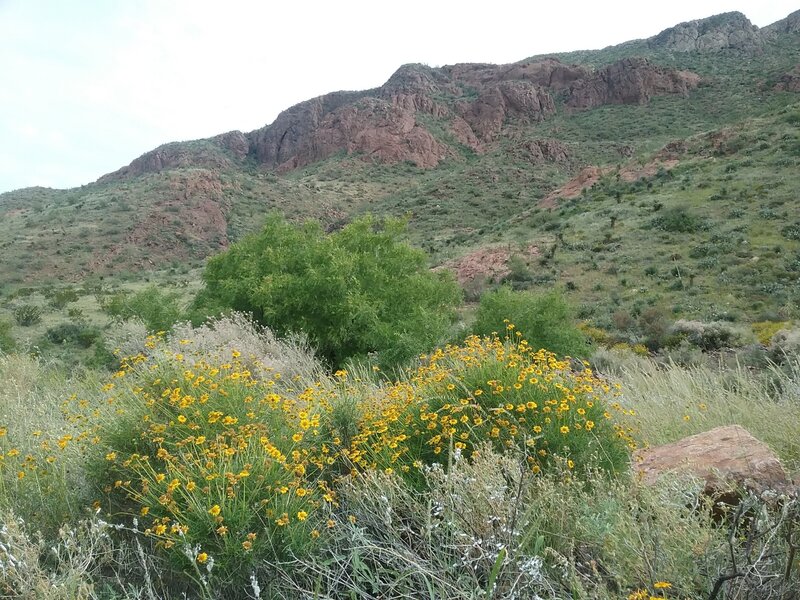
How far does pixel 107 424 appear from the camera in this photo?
399 centimetres

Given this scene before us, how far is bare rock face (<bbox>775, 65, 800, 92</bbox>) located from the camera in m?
53.1

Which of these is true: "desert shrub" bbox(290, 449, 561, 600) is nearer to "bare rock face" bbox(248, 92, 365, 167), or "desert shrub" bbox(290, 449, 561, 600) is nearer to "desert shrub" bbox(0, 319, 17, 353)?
"desert shrub" bbox(0, 319, 17, 353)

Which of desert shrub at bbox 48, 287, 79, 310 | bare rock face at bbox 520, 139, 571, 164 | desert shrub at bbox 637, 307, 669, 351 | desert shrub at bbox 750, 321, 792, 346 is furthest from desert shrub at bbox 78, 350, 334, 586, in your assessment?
bare rock face at bbox 520, 139, 571, 164

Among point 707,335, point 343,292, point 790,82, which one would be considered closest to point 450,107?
point 790,82

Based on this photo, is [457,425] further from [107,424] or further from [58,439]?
[58,439]

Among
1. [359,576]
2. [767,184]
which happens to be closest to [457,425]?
[359,576]

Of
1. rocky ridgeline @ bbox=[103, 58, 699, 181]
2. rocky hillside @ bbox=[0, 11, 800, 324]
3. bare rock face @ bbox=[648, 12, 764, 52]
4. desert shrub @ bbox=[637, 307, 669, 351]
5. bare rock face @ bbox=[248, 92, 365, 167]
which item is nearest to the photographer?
desert shrub @ bbox=[637, 307, 669, 351]

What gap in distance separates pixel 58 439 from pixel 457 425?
3.04 meters

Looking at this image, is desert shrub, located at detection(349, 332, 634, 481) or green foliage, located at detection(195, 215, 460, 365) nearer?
desert shrub, located at detection(349, 332, 634, 481)

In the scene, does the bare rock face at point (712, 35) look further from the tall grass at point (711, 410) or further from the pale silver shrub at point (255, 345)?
the pale silver shrub at point (255, 345)

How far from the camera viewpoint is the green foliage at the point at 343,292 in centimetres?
1116

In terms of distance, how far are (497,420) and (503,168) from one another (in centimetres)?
6007

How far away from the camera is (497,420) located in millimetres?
3779

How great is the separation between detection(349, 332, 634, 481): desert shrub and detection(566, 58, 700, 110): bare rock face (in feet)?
253
